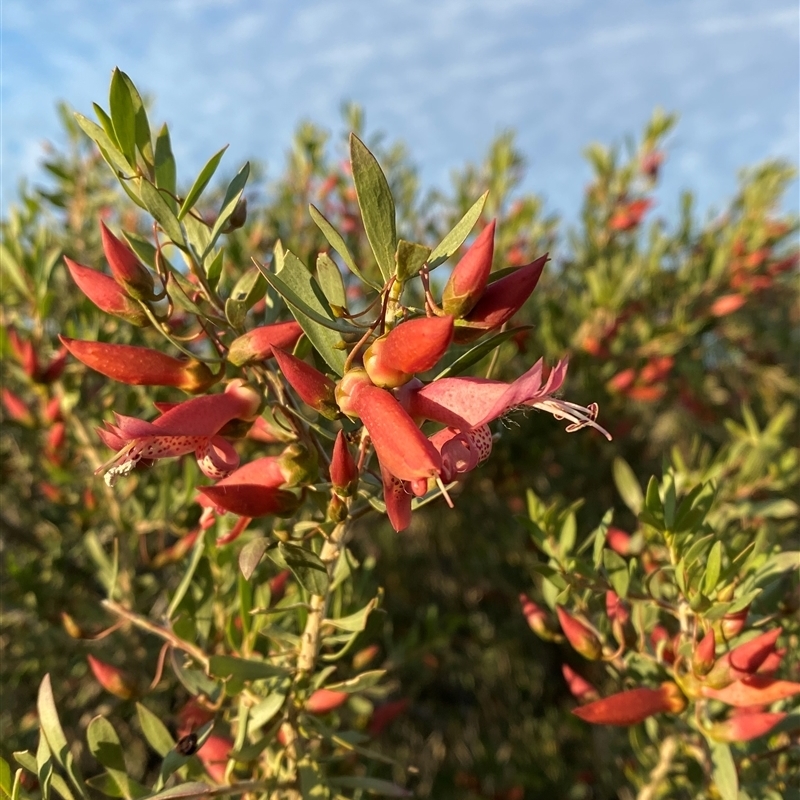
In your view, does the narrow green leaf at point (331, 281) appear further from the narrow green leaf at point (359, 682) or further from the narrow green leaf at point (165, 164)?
the narrow green leaf at point (359, 682)

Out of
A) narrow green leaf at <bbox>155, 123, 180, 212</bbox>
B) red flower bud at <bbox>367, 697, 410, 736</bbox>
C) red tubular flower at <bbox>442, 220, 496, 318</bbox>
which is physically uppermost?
narrow green leaf at <bbox>155, 123, 180, 212</bbox>

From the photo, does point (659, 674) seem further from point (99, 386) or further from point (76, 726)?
point (76, 726)

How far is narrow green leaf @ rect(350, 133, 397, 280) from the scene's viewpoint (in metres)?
0.74

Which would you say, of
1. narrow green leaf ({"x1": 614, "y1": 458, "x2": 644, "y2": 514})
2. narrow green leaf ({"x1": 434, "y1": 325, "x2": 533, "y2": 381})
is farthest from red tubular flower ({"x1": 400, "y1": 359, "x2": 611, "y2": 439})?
narrow green leaf ({"x1": 614, "y1": 458, "x2": 644, "y2": 514})

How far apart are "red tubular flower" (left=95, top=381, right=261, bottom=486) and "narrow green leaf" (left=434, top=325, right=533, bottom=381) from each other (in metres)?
0.26

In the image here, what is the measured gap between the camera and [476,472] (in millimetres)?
2781

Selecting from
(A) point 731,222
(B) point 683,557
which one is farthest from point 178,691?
(A) point 731,222

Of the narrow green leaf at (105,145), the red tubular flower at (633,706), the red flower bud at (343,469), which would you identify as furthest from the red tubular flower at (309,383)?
the red tubular flower at (633,706)

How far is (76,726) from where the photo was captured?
85.5 inches

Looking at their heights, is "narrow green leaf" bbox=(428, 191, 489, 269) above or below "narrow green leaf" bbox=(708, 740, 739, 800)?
above

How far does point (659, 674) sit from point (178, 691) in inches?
49.7

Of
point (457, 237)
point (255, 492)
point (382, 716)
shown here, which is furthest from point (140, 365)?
point (382, 716)

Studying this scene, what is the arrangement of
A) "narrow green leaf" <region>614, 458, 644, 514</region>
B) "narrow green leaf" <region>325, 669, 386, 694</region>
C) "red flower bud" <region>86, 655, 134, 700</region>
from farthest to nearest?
"narrow green leaf" <region>614, 458, 644, 514</region> → "red flower bud" <region>86, 655, 134, 700</region> → "narrow green leaf" <region>325, 669, 386, 694</region>

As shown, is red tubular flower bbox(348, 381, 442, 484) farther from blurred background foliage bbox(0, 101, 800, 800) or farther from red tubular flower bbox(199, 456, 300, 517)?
blurred background foliage bbox(0, 101, 800, 800)
